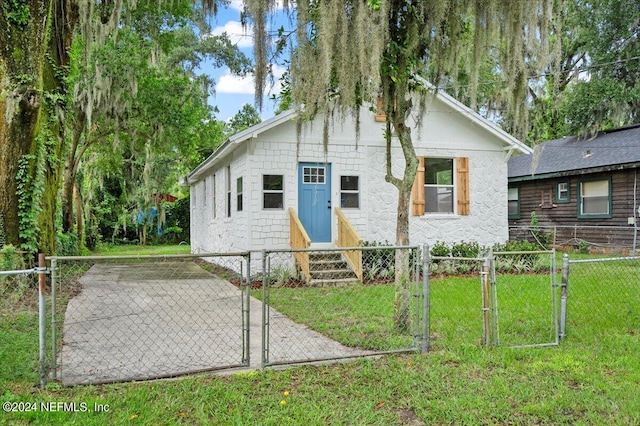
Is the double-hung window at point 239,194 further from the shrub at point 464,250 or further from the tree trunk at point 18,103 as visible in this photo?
the shrub at point 464,250

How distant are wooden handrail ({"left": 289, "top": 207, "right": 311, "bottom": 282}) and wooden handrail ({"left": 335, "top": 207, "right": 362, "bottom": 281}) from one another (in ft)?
2.84

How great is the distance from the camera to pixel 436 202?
484 inches

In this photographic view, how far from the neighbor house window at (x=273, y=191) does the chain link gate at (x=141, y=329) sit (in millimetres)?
2175

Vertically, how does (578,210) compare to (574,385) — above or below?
above

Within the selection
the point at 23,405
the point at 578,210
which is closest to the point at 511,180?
the point at 578,210

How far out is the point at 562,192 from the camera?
55.6ft

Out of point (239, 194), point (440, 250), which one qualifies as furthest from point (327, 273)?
point (440, 250)

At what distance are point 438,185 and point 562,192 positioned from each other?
23.1 feet

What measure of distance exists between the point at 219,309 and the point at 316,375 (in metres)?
3.44

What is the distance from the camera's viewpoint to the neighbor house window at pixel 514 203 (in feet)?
62.2

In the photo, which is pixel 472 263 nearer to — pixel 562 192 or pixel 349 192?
pixel 349 192

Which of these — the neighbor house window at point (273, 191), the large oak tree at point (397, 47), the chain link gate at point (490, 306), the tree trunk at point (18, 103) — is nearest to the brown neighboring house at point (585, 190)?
the chain link gate at point (490, 306)

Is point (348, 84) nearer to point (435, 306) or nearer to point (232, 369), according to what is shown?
point (232, 369)

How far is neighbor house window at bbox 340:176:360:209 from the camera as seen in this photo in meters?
11.4
